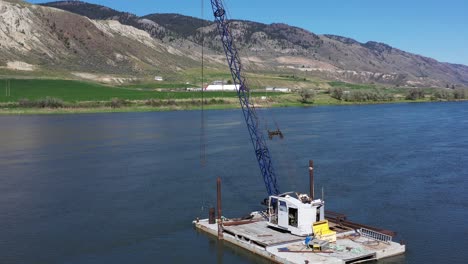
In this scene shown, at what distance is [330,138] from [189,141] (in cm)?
2176

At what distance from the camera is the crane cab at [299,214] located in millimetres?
33000

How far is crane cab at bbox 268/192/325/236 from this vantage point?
3300cm

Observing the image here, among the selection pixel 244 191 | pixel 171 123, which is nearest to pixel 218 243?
pixel 244 191

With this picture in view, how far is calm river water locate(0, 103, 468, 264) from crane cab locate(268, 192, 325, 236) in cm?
321

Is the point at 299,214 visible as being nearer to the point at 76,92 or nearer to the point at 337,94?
the point at 76,92

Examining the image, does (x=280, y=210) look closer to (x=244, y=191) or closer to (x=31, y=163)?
(x=244, y=191)

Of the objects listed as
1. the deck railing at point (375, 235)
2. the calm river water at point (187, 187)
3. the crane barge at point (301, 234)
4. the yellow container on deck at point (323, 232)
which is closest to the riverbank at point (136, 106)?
the calm river water at point (187, 187)

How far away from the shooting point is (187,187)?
5022 centimetres

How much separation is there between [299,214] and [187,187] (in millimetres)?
19112

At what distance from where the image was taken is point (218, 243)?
35250mm

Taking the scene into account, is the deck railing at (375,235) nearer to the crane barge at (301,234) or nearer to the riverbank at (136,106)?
the crane barge at (301,234)

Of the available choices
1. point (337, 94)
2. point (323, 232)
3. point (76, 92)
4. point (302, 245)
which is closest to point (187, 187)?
point (302, 245)

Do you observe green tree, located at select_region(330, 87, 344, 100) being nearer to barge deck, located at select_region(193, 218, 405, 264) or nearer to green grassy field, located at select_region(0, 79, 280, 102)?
green grassy field, located at select_region(0, 79, 280, 102)

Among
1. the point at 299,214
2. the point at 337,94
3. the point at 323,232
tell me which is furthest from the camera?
the point at 337,94
